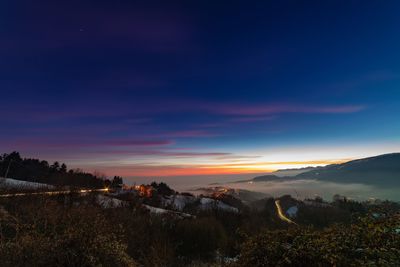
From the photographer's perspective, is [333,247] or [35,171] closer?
[333,247]

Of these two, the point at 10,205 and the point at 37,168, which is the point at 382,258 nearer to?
the point at 10,205

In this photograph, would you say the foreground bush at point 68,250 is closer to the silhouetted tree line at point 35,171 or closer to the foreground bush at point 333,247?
the foreground bush at point 333,247

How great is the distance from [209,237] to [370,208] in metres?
12.9

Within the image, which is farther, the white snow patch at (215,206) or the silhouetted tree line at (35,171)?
the silhouetted tree line at (35,171)

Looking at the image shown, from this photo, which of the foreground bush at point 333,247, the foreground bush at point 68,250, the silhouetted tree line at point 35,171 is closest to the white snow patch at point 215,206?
the silhouetted tree line at point 35,171

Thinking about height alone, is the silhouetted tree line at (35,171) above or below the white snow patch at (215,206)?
above

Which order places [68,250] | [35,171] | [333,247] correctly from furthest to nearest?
[35,171] < [68,250] < [333,247]

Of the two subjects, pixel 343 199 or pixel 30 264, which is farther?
pixel 343 199

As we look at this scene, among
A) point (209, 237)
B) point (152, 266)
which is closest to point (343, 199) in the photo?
point (209, 237)

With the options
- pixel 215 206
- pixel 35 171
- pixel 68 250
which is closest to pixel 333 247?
pixel 68 250

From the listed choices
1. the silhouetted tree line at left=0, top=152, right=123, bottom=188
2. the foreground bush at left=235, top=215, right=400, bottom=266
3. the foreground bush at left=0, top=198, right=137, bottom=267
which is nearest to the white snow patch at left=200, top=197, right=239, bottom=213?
the silhouetted tree line at left=0, top=152, right=123, bottom=188

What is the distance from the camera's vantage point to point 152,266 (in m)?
11.8

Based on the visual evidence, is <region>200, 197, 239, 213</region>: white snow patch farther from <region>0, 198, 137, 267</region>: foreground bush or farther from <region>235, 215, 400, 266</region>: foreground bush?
<region>235, 215, 400, 266</region>: foreground bush

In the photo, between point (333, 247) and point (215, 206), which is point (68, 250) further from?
point (215, 206)
